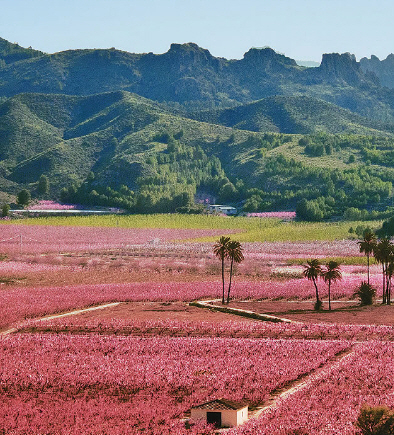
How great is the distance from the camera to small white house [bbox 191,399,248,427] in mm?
26031

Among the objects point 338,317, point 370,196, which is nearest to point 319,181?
point 370,196

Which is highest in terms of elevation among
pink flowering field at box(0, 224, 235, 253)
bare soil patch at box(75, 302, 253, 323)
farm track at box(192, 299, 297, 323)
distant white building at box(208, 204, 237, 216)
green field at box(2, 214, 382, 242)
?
distant white building at box(208, 204, 237, 216)

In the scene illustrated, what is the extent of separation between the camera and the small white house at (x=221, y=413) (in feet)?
85.4

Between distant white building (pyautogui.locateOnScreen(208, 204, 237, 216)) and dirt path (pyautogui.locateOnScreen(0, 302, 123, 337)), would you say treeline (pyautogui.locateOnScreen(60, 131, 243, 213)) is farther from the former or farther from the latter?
dirt path (pyautogui.locateOnScreen(0, 302, 123, 337))

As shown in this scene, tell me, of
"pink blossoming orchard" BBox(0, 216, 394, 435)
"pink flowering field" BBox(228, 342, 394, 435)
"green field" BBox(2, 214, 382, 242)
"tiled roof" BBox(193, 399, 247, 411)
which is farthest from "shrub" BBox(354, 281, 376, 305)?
"green field" BBox(2, 214, 382, 242)

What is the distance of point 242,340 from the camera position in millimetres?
39531

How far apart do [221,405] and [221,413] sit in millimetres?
435

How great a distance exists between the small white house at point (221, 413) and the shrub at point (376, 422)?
4.61 m

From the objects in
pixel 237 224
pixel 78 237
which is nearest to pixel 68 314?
pixel 78 237

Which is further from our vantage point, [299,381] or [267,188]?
[267,188]

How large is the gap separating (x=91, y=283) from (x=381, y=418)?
46068 millimetres

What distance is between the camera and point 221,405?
1050 inches

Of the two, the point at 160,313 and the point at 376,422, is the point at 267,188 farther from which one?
the point at 376,422

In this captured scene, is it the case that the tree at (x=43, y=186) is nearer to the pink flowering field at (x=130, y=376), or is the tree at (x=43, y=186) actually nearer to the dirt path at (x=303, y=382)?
the pink flowering field at (x=130, y=376)
